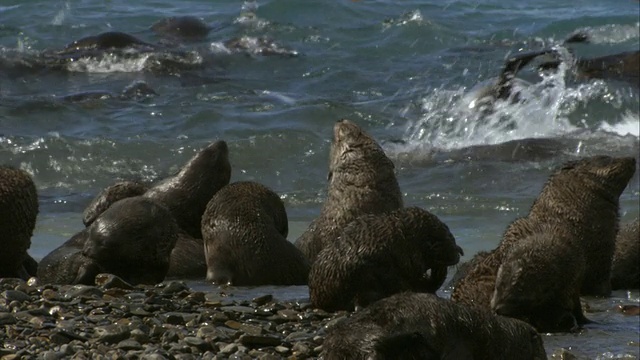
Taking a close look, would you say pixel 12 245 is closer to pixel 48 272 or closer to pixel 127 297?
pixel 48 272

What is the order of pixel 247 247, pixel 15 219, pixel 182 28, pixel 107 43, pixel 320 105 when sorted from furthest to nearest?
pixel 182 28, pixel 107 43, pixel 320 105, pixel 247 247, pixel 15 219

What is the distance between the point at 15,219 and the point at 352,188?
2.61 meters

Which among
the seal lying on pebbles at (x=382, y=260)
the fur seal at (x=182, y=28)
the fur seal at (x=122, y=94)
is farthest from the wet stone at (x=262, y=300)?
the fur seal at (x=182, y=28)

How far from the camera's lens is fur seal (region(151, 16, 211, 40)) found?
2505 cm

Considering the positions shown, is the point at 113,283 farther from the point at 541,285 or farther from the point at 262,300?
the point at 541,285

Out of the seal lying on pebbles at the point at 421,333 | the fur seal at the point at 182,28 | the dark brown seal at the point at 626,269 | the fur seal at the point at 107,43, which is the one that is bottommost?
the dark brown seal at the point at 626,269

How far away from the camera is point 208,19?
27.6 metres

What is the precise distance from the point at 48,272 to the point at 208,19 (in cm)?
1837

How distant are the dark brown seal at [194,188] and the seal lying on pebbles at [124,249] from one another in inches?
64.0

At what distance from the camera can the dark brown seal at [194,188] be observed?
11.5 meters

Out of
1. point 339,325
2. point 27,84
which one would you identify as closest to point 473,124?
point 27,84

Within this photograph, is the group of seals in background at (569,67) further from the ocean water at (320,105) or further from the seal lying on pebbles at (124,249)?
the seal lying on pebbles at (124,249)

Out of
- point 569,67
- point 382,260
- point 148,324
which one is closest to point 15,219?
point 148,324

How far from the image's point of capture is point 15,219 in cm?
956
